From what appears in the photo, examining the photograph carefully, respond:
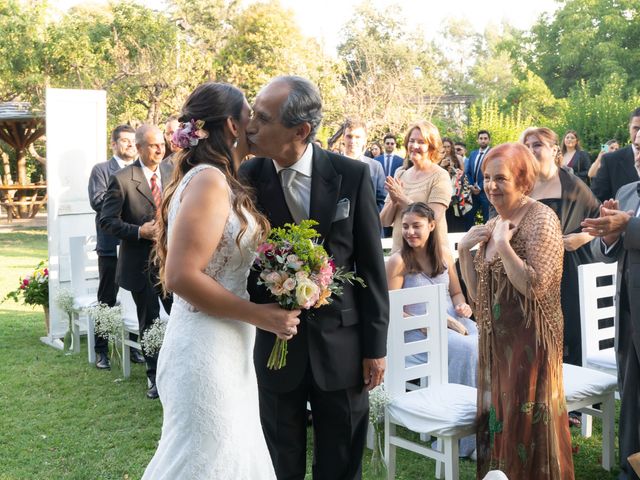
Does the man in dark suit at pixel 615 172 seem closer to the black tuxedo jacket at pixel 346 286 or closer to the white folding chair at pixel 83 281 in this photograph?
the black tuxedo jacket at pixel 346 286

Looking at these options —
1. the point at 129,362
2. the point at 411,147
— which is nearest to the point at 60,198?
the point at 129,362

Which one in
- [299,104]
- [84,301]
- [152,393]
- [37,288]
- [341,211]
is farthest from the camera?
[37,288]

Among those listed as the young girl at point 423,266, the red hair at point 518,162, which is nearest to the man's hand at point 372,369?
the red hair at point 518,162

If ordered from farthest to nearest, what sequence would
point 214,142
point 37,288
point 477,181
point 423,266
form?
point 477,181, point 37,288, point 423,266, point 214,142

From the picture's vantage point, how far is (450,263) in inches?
234

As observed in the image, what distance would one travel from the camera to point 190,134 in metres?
2.85

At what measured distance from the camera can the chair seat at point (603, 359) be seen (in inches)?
207

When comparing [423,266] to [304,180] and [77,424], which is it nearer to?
[304,180]

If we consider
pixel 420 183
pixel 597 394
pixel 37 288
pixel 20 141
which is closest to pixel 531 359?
pixel 597 394

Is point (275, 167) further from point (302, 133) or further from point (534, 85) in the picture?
point (534, 85)

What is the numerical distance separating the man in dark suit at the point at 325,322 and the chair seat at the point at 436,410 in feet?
3.31

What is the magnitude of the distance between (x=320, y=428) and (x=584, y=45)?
4306 cm

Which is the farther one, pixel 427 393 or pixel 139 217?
pixel 139 217

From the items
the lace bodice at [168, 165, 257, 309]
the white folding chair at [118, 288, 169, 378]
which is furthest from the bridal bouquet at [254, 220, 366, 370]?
the white folding chair at [118, 288, 169, 378]
